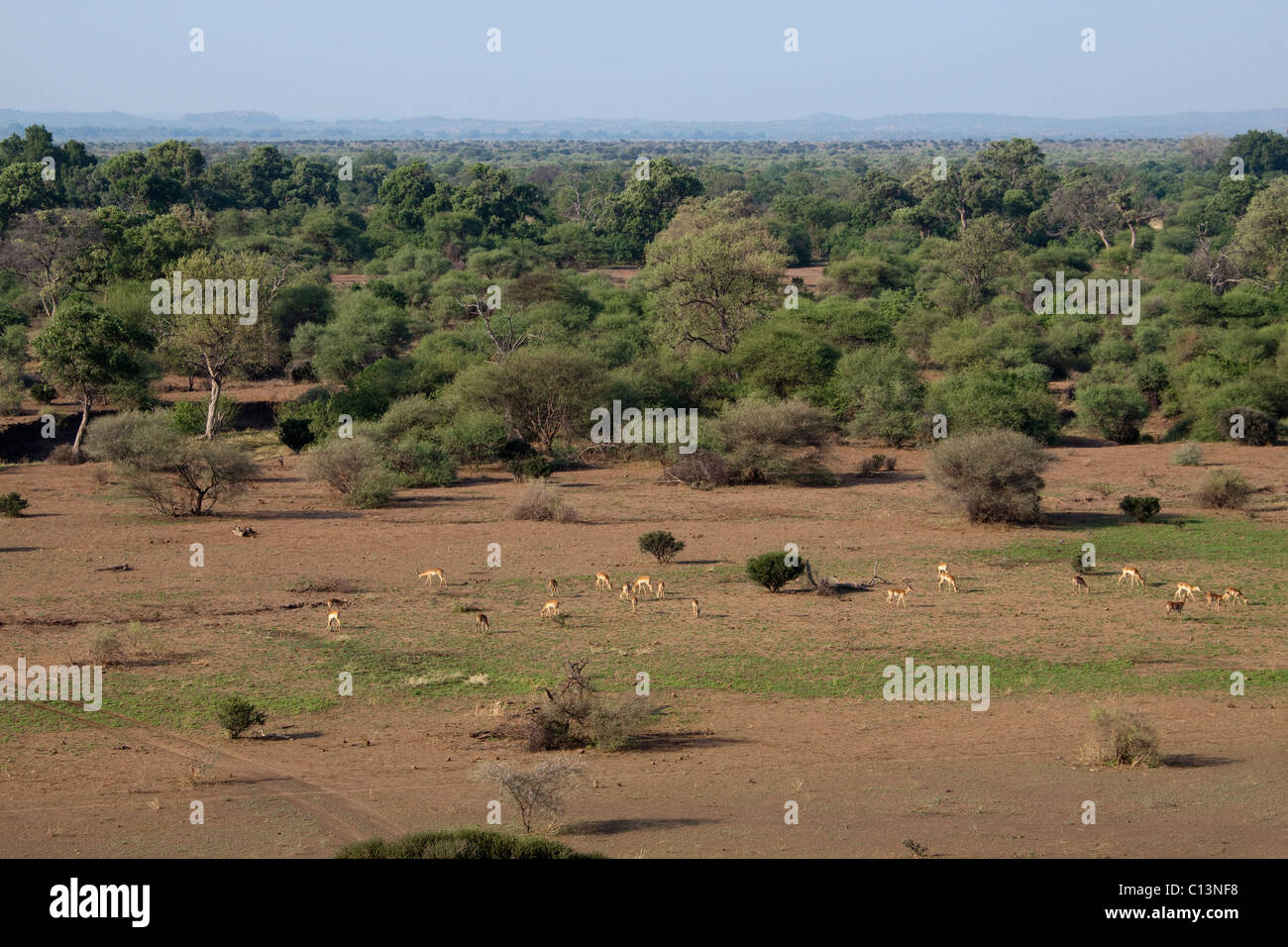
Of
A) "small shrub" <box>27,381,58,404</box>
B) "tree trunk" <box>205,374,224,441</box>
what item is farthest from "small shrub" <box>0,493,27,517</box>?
"small shrub" <box>27,381,58,404</box>

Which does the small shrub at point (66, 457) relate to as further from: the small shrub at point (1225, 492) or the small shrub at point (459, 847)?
the small shrub at point (1225, 492)

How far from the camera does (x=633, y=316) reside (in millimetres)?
48531

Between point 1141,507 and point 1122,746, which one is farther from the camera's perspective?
point 1141,507

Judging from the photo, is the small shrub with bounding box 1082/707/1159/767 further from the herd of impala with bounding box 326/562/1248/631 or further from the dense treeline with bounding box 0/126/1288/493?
the dense treeline with bounding box 0/126/1288/493

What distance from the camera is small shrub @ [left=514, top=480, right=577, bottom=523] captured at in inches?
1080

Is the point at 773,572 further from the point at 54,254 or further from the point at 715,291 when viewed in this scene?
the point at 54,254

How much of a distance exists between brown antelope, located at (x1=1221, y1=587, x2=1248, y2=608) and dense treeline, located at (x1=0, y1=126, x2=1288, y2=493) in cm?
1335

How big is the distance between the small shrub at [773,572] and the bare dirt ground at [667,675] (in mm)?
342

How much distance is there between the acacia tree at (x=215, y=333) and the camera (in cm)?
3791

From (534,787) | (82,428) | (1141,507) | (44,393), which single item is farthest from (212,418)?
(534,787)

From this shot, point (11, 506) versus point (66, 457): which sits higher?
point (66, 457)

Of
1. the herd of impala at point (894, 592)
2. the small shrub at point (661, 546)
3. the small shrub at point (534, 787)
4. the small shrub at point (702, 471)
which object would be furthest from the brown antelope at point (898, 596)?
the small shrub at point (702, 471)

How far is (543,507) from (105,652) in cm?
1145
